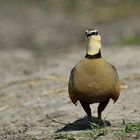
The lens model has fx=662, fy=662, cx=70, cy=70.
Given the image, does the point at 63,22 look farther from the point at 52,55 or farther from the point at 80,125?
the point at 80,125

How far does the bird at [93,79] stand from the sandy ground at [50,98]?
34cm

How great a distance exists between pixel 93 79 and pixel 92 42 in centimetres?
34

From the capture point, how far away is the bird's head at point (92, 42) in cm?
580

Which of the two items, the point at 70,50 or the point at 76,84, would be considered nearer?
the point at 76,84

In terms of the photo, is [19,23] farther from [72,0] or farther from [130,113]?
[130,113]

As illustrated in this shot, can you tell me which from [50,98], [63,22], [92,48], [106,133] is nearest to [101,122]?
[106,133]

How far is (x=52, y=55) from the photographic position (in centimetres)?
1375

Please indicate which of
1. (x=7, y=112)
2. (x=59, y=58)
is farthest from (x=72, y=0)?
(x=7, y=112)

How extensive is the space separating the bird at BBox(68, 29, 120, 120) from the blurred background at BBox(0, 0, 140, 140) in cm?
48

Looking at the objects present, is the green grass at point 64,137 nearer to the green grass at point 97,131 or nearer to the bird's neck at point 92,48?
the green grass at point 97,131

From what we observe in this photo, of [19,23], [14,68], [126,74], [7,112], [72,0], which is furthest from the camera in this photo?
[72,0]

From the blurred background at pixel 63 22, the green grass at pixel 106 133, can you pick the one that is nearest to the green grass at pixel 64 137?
the green grass at pixel 106 133

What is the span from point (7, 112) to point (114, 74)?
2477 millimetres

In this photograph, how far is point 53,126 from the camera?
654 centimetres
